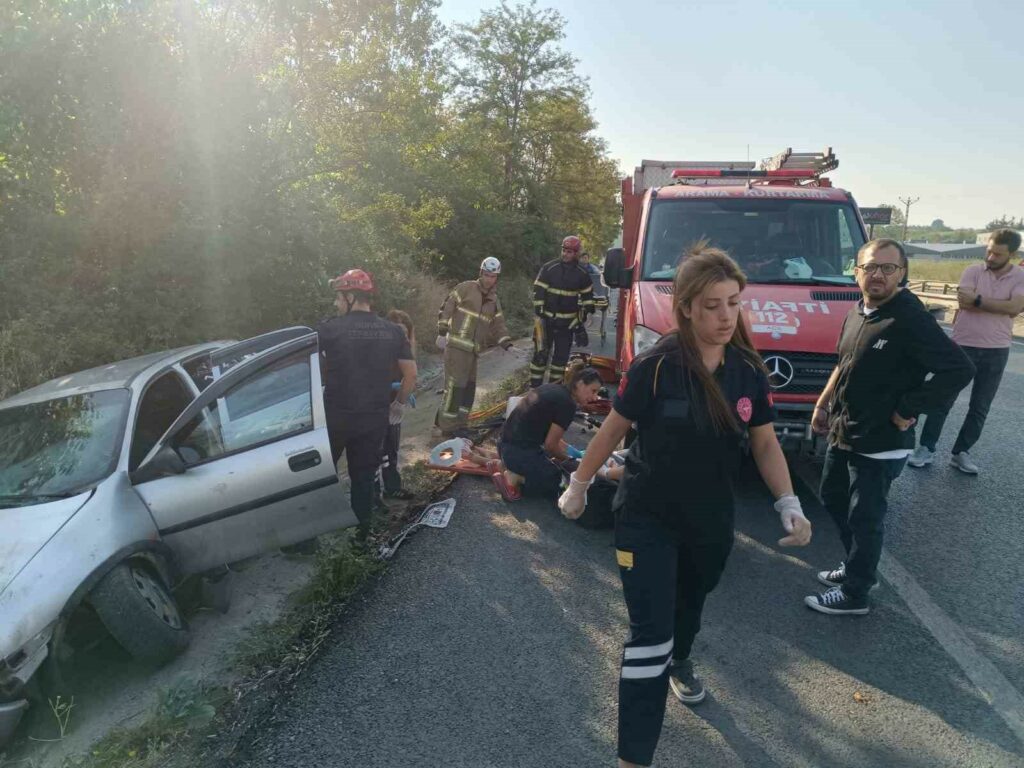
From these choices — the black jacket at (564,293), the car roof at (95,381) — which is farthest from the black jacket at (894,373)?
the black jacket at (564,293)

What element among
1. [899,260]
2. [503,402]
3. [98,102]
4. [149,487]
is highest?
[98,102]

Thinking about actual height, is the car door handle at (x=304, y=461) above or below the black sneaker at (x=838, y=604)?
above

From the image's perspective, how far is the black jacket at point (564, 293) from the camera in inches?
292

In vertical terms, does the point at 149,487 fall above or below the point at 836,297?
below

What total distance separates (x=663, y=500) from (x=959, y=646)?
6.81ft

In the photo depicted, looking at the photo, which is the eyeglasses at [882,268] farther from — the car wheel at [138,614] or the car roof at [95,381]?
the car roof at [95,381]

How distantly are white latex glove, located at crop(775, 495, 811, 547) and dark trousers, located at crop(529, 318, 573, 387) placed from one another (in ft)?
17.3

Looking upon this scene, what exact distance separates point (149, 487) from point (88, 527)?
17.9 inches

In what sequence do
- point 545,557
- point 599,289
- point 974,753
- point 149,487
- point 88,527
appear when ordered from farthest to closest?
point 599,289
point 545,557
point 149,487
point 88,527
point 974,753

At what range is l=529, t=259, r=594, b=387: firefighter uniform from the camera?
7.42 metres

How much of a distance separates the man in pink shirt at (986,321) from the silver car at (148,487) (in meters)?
4.75

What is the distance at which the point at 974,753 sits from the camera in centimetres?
249

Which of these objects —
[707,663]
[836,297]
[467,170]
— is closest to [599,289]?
[467,170]

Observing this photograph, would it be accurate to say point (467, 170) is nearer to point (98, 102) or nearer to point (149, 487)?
point (98, 102)
